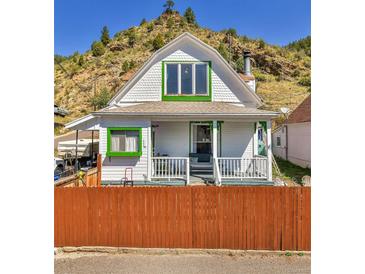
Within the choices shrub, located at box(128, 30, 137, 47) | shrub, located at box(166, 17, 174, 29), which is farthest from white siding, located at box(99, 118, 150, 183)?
shrub, located at box(166, 17, 174, 29)

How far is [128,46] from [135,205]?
53.1 meters

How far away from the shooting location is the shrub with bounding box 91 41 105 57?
51.2 meters

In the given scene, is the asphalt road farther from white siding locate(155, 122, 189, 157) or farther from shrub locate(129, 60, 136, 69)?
shrub locate(129, 60, 136, 69)

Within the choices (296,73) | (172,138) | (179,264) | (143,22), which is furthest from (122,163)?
(143,22)

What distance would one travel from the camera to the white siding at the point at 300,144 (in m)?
13.6

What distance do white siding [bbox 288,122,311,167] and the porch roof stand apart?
582cm

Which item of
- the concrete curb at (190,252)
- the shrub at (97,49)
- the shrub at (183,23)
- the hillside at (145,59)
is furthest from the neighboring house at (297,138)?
the shrub at (183,23)

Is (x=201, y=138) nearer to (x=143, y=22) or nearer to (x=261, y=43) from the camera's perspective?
(x=261, y=43)

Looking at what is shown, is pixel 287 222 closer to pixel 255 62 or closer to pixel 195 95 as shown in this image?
pixel 195 95

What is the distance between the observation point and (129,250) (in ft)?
15.9

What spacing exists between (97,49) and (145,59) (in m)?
14.1

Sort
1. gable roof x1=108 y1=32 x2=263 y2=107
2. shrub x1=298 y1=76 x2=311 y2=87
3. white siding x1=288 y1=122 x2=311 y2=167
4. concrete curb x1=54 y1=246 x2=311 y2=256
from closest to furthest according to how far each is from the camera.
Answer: concrete curb x1=54 y1=246 x2=311 y2=256, gable roof x1=108 y1=32 x2=263 y2=107, white siding x1=288 y1=122 x2=311 y2=167, shrub x1=298 y1=76 x2=311 y2=87

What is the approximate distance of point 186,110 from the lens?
9.50m

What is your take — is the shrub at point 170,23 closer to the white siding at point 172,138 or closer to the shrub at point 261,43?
the shrub at point 261,43
